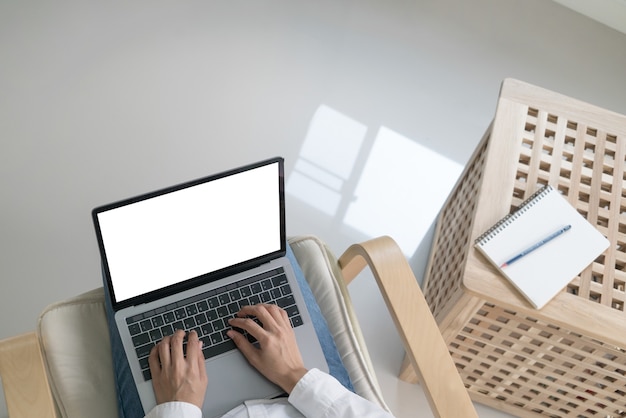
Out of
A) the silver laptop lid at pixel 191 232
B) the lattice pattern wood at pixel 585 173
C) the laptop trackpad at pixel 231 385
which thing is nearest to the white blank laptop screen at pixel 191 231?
the silver laptop lid at pixel 191 232

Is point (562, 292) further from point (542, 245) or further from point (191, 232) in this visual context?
point (191, 232)

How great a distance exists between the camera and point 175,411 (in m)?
0.96

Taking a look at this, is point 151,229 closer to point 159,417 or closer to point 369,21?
point 159,417

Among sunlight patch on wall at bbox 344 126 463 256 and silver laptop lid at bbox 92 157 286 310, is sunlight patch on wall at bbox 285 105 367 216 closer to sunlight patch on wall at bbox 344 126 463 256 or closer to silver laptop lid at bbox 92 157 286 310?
sunlight patch on wall at bbox 344 126 463 256

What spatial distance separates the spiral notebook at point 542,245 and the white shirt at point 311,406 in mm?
319

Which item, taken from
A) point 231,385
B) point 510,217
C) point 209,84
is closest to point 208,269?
point 231,385

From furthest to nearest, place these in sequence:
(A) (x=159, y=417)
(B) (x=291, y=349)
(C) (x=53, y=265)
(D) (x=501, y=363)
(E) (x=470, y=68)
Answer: (E) (x=470, y=68), (C) (x=53, y=265), (D) (x=501, y=363), (B) (x=291, y=349), (A) (x=159, y=417)

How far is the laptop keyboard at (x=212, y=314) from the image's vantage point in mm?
1062

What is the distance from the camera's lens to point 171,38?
187cm

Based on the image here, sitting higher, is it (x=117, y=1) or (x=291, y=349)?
(x=117, y=1)

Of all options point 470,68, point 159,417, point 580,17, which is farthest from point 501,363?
point 580,17

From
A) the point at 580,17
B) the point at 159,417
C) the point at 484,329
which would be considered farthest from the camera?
the point at 580,17

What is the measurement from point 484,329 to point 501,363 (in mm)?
152

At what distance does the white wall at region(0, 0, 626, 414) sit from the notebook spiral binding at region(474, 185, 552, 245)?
2.11 ft
